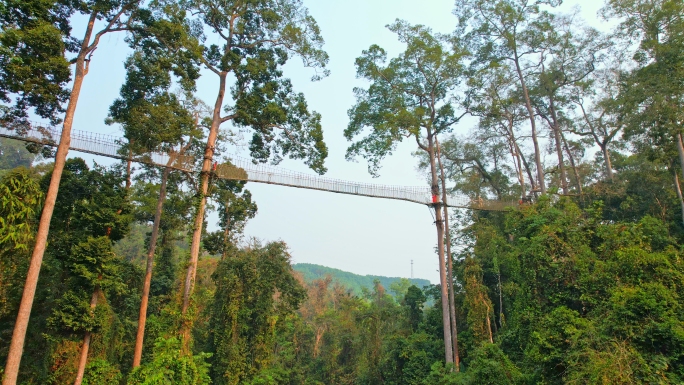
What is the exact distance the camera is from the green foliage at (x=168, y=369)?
334 inches

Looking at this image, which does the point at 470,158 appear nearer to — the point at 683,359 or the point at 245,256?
the point at 245,256

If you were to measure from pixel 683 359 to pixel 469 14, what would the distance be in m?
15.1

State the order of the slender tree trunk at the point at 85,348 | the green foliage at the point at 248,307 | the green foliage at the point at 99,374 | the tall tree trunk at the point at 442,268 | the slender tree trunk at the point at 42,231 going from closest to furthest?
the slender tree trunk at the point at 42,231 < the slender tree trunk at the point at 85,348 < the green foliage at the point at 99,374 < the tall tree trunk at the point at 442,268 < the green foliage at the point at 248,307

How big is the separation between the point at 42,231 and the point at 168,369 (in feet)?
12.6

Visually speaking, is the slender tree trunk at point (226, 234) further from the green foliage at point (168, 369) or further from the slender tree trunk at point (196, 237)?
the green foliage at point (168, 369)

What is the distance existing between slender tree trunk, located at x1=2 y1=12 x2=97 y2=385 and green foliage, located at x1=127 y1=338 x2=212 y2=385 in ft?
7.07

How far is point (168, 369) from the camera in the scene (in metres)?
8.74

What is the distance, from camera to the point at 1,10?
8.38 metres

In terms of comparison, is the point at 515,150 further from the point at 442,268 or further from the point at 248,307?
the point at 248,307

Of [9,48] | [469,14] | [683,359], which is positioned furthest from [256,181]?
[469,14]

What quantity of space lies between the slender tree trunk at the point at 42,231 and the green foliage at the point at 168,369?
7.07ft

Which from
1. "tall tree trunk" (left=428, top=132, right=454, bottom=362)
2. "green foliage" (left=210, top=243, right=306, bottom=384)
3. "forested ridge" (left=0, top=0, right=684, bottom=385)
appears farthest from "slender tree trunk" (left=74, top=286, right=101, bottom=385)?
"tall tree trunk" (left=428, top=132, right=454, bottom=362)

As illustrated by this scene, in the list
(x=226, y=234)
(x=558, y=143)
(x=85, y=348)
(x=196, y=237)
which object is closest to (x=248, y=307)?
(x=226, y=234)

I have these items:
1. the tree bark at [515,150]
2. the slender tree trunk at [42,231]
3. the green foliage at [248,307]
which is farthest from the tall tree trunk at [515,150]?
the slender tree trunk at [42,231]
